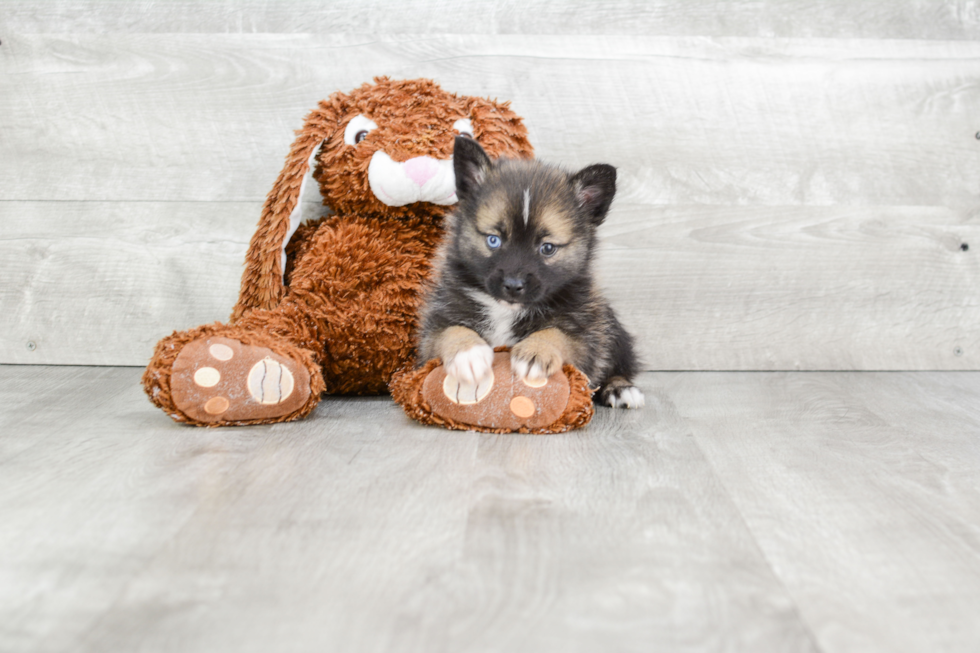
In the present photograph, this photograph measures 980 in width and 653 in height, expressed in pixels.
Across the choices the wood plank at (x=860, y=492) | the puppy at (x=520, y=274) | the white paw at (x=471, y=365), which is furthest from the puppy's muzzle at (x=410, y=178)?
the wood plank at (x=860, y=492)

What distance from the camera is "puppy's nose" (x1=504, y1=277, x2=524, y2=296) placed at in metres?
1.91

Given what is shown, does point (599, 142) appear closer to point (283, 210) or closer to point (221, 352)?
point (283, 210)

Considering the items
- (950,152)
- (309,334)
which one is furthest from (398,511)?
(950,152)

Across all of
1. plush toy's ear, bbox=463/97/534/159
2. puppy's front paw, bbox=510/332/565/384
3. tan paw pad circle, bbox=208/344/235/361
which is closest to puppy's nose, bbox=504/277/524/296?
puppy's front paw, bbox=510/332/565/384

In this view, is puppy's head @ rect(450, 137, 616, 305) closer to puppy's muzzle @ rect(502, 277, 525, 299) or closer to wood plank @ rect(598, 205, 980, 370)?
puppy's muzzle @ rect(502, 277, 525, 299)

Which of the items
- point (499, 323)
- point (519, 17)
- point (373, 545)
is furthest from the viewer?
point (519, 17)

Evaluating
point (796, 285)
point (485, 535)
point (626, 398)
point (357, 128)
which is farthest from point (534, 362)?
point (796, 285)

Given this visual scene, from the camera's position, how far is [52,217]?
2.77 meters

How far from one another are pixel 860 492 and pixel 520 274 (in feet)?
2.90

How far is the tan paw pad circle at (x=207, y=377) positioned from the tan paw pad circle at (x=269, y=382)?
0.26 ft

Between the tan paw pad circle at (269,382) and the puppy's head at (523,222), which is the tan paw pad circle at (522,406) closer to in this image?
the puppy's head at (523,222)

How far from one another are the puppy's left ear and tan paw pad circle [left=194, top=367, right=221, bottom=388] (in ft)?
3.32

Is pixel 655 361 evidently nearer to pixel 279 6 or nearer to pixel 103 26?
pixel 279 6

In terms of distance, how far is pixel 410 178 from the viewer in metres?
2.19
